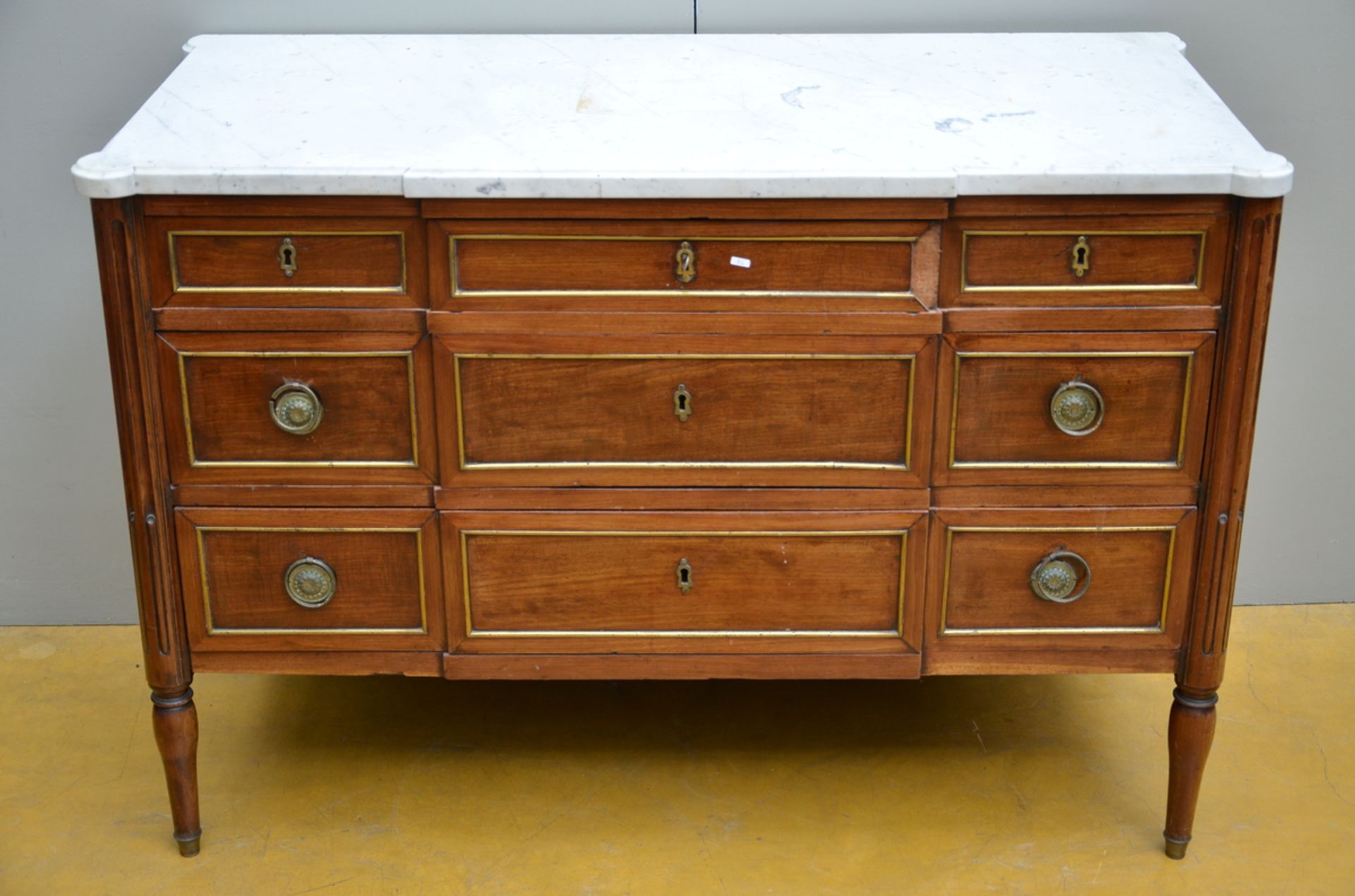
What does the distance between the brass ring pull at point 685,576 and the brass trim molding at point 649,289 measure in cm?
44

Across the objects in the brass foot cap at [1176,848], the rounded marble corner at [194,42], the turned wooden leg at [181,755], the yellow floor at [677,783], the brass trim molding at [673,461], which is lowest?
the yellow floor at [677,783]

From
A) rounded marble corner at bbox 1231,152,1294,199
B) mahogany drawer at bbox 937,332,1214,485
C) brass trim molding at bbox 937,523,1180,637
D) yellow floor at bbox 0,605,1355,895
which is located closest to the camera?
rounded marble corner at bbox 1231,152,1294,199

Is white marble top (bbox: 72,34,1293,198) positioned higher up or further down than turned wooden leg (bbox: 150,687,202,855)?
higher up

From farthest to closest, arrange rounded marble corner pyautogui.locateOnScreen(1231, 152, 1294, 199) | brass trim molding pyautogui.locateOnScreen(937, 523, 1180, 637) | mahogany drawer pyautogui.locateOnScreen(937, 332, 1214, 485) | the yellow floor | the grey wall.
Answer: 1. the grey wall
2. the yellow floor
3. brass trim molding pyautogui.locateOnScreen(937, 523, 1180, 637)
4. mahogany drawer pyautogui.locateOnScreen(937, 332, 1214, 485)
5. rounded marble corner pyautogui.locateOnScreen(1231, 152, 1294, 199)

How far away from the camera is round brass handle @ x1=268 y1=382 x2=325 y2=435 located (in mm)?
2240

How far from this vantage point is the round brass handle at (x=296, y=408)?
7.35 feet

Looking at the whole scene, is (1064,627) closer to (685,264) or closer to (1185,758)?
(1185,758)

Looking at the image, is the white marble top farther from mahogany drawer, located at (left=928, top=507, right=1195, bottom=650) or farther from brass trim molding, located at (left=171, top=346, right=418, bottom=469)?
mahogany drawer, located at (left=928, top=507, right=1195, bottom=650)

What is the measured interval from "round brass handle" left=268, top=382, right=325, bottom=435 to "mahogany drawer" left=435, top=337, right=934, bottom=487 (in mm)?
196

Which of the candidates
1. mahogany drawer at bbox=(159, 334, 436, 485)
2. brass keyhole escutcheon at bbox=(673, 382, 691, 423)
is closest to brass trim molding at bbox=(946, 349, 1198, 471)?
brass keyhole escutcheon at bbox=(673, 382, 691, 423)

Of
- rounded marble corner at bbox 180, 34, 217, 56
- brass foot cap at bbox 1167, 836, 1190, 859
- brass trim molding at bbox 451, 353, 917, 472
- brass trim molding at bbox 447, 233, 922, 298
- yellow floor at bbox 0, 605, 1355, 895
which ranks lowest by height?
yellow floor at bbox 0, 605, 1355, 895

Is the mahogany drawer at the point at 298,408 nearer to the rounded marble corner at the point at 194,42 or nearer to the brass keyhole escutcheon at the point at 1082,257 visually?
the rounded marble corner at the point at 194,42

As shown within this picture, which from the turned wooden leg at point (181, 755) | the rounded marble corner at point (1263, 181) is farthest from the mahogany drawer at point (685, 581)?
the rounded marble corner at point (1263, 181)

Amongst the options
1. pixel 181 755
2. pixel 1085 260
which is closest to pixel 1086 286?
pixel 1085 260
